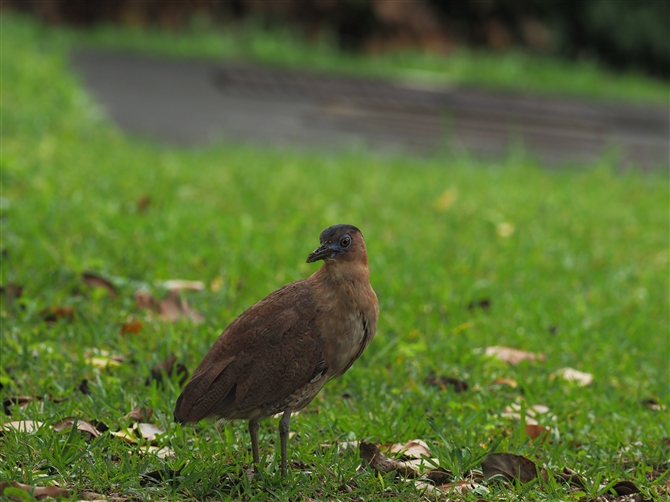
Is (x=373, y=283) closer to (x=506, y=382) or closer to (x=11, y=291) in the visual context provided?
(x=506, y=382)

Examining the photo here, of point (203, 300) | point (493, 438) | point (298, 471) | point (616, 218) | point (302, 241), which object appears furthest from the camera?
point (616, 218)

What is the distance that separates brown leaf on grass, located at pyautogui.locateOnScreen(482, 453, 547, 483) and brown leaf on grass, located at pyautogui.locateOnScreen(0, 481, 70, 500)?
1411 mm

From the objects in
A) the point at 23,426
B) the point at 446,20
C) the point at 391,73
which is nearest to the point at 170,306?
the point at 23,426

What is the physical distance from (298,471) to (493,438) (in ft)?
2.84

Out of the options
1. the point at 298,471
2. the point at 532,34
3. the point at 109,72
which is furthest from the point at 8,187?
the point at 532,34

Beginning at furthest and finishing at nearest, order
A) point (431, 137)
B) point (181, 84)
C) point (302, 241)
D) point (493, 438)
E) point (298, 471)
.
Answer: point (181, 84) → point (431, 137) → point (302, 241) → point (493, 438) → point (298, 471)

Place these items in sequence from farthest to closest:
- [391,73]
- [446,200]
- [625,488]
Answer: [391,73], [446,200], [625,488]

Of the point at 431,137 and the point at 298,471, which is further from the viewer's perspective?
the point at 431,137

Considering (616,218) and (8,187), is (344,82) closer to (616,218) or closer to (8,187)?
(616,218)

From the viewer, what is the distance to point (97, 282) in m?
5.05

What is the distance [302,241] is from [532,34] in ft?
39.2

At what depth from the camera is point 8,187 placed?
6562mm

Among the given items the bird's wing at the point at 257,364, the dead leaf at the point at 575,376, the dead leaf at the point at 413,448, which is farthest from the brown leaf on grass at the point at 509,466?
the dead leaf at the point at 575,376

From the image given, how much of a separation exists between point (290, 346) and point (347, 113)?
847cm
